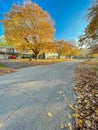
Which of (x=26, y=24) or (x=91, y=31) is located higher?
(x=26, y=24)

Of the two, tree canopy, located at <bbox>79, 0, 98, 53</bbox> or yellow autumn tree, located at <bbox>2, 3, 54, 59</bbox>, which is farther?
yellow autumn tree, located at <bbox>2, 3, 54, 59</bbox>

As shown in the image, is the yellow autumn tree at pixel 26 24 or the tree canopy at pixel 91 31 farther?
the yellow autumn tree at pixel 26 24

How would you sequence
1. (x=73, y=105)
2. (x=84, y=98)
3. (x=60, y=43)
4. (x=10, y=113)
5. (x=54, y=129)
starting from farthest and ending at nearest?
(x=60, y=43), (x=84, y=98), (x=73, y=105), (x=10, y=113), (x=54, y=129)

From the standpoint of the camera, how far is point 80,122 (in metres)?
3.46

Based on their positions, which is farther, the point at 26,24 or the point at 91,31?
the point at 26,24

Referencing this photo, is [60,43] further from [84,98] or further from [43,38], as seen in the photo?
[84,98]

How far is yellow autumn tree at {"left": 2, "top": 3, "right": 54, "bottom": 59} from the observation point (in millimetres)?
27297

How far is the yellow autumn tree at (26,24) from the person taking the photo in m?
27.3

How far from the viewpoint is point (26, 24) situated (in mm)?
28156

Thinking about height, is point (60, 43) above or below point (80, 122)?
above

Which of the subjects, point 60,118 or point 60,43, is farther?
point 60,43

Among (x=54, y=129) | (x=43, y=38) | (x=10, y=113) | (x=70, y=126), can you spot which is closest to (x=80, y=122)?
(x=70, y=126)

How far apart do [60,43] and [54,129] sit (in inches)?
2250

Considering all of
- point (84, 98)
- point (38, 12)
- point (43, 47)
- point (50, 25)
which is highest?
point (38, 12)
